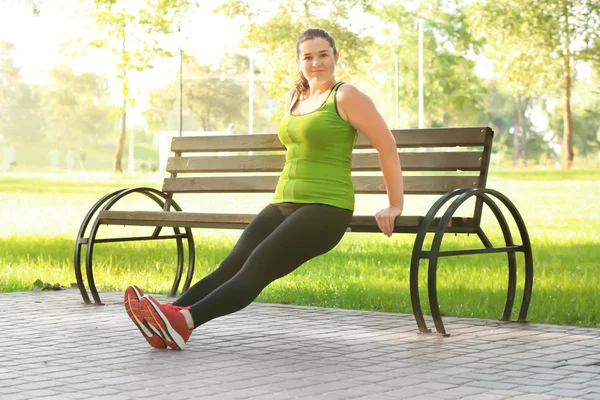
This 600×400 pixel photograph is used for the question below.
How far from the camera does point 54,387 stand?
4590 millimetres

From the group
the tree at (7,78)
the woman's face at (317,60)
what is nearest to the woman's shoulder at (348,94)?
the woman's face at (317,60)

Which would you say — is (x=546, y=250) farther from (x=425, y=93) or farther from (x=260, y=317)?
(x=425, y=93)

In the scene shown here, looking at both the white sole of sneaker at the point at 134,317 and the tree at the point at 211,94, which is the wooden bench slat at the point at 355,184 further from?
the tree at the point at 211,94

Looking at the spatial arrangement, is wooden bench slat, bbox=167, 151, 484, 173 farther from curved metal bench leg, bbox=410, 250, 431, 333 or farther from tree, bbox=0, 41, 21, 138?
tree, bbox=0, 41, 21, 138

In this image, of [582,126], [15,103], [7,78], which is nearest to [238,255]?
[582,126]

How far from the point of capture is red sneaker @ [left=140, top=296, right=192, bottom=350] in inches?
208

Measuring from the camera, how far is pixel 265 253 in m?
5.57

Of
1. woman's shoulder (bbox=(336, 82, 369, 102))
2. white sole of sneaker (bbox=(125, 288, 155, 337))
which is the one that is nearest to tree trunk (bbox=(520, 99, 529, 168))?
woman's shoulder (bbox=(336, 82, 369, 102))

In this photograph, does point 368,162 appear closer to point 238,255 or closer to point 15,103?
point 238,255

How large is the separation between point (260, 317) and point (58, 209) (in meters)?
15.6

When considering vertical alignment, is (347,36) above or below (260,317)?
above

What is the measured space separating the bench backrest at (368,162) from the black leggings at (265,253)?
3.83 ft

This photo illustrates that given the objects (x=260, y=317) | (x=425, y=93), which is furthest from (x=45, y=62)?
(x=260, y=317)

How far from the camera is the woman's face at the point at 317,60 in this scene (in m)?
5.84
